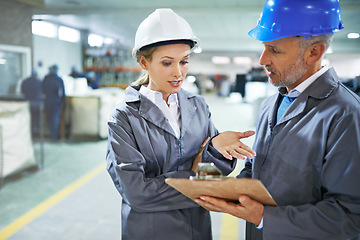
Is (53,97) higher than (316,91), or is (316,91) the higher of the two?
(316,91)

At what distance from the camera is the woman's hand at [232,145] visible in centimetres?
150

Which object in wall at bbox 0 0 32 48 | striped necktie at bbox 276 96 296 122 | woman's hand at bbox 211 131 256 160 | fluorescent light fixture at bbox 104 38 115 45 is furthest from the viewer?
fluorescent light fixture at bbox 104 38 115 45

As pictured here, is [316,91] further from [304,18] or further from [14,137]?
[14,137]

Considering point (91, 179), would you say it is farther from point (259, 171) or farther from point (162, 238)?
point (259, 171)

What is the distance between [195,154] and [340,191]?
2.67 feet

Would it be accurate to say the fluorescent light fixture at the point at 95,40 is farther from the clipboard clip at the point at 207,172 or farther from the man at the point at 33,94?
the clipboard clip at the point at 207,172

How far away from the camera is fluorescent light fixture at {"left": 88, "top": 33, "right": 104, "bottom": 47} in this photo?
7033mm

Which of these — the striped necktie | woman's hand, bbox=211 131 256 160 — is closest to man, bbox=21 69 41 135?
woman's hand, bbox=211 131 256 160

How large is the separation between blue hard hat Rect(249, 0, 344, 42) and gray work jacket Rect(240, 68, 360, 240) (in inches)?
8.8

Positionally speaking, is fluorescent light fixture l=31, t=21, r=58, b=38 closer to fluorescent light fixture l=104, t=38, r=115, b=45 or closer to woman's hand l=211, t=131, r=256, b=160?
fluorescent light fixture l=104, t=38, r=115, b=45

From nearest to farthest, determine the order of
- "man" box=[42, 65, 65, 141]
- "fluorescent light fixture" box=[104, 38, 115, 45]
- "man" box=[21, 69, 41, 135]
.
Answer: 1. "man" box=[21, 69, 41, 135]
2. "man" box=[42, 65, 65, 141]
3. "fluorescent light fixture" box=[104, 38, 115, 45]

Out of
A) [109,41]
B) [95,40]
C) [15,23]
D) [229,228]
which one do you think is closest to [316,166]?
[229,228]

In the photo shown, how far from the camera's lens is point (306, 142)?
1.35 meters

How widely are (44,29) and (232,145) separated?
4.05 meters
